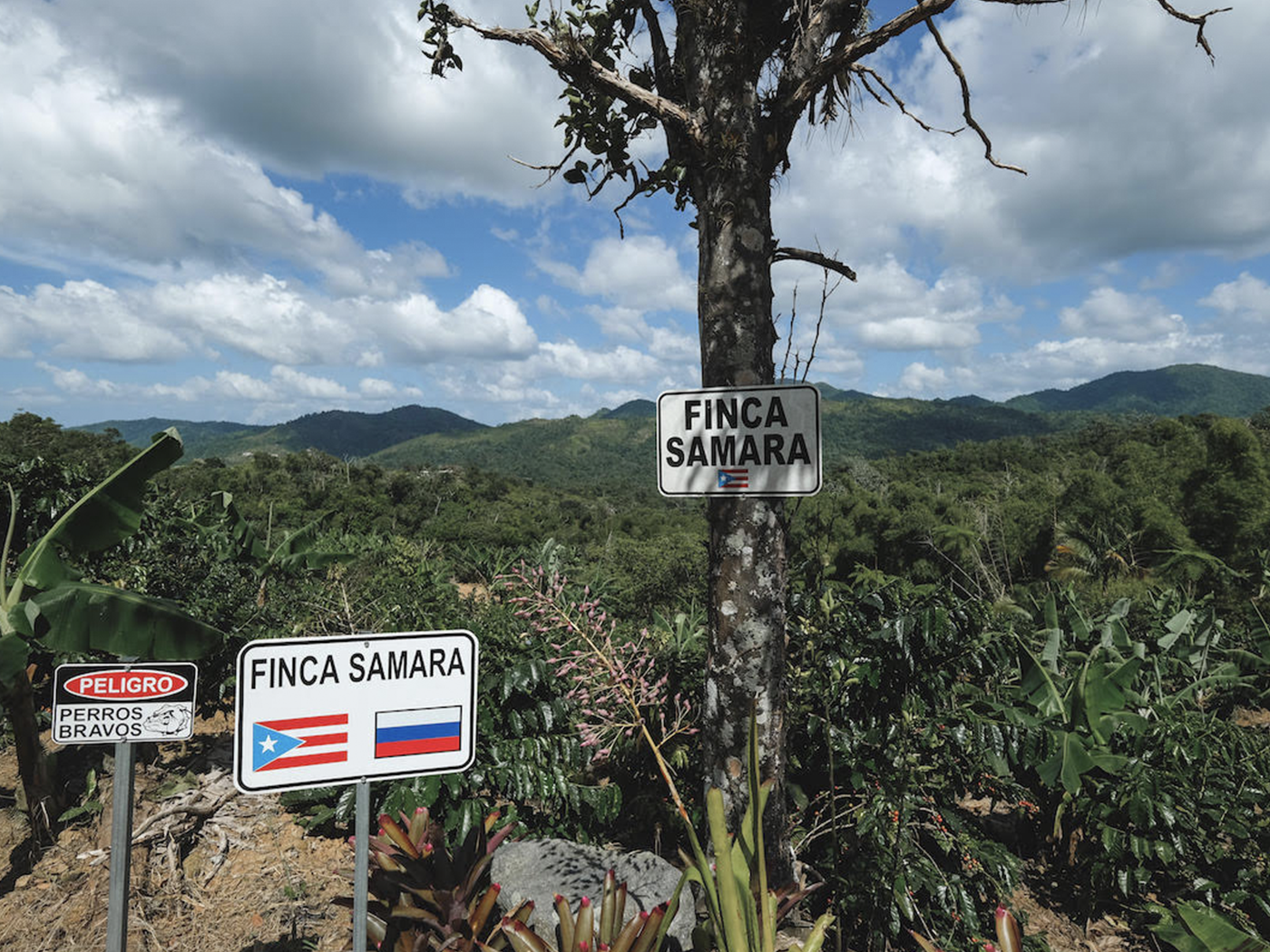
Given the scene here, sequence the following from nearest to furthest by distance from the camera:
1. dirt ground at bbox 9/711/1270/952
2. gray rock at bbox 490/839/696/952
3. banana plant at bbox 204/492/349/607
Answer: gray rock at bbox 490/839/696/952, dirt ground at bbox 9/711/1270/952, banana plant at bbox 204/492/349/607

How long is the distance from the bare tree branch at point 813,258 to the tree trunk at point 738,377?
0.15 m

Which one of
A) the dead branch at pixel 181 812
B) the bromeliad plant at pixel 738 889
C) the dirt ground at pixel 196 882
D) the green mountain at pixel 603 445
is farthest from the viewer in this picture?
the green mountain at pixel 603 445

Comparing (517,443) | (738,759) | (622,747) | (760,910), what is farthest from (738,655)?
(517,443)

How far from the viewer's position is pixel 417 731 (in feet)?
6.47

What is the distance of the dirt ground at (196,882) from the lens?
3.43m

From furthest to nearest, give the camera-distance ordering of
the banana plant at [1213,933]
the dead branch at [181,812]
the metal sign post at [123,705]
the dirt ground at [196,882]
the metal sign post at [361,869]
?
the dead branch at [181,812], the dirt ground at [196,882], the metal sign post at [123,705], the banana plant at [1213,933], the metal sign post at [361,869]

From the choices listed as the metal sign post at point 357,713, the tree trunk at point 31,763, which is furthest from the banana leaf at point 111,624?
the metal sign post at point 357,713

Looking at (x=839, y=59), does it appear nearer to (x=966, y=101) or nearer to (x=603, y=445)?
(x=966, y=101)

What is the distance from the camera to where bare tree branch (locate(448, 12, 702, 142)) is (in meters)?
2.82

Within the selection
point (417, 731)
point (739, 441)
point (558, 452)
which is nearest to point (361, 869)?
point (417, 731)

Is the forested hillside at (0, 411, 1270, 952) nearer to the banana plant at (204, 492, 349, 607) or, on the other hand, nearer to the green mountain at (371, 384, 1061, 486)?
the banana plant at (204, 492, 349, 607)

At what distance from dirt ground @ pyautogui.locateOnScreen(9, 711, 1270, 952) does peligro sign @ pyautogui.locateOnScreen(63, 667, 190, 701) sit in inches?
56.6

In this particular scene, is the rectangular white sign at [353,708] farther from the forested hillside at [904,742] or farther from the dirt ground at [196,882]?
the dirt ground at [196,882]

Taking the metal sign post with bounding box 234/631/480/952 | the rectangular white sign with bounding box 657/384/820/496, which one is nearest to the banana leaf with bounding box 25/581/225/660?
the metal sign post with bounding box 234/631/480/952
